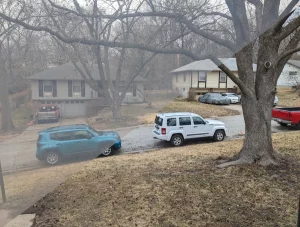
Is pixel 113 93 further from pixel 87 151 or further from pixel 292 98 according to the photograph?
pixel 292 98

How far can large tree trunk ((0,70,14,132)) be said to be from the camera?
2.75 ft

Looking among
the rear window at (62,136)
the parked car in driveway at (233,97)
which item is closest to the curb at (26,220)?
the rear window at (62,136)

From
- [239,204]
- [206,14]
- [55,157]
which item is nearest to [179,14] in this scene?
[206,14]

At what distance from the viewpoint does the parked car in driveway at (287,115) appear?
534cm

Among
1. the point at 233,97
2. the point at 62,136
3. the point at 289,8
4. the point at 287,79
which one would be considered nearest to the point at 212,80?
the point at 289,8

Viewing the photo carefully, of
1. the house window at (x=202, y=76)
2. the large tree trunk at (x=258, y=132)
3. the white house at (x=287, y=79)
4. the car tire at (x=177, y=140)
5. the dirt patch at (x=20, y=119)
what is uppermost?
the white house at (x=287, y=79)

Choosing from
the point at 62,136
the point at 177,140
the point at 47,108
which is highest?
the point at 47,108

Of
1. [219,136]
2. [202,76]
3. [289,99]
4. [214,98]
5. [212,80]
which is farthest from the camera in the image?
[289,99]

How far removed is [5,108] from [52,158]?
11.8 inches

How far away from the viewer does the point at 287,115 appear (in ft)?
18.6

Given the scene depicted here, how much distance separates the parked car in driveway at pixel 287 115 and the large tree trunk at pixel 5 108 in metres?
5.35

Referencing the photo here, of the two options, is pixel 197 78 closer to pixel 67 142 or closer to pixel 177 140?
pixel 67 142

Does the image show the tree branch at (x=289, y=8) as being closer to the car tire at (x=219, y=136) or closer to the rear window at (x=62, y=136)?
the rear window at (x=62, y=136)

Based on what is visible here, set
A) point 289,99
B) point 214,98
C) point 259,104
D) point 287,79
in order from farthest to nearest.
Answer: point 287,79, point 289,99, point 259,104, point 214,98
